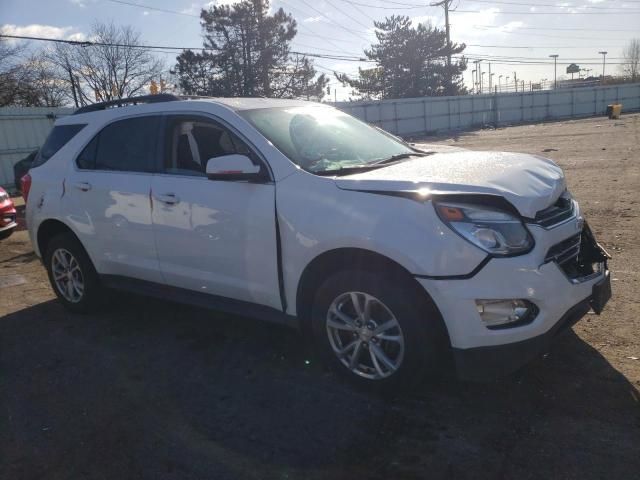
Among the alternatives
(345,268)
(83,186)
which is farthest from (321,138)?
(83,186)

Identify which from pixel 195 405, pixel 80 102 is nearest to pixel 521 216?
pixel 195 405

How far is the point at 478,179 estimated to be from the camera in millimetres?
3002

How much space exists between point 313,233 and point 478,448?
144cm

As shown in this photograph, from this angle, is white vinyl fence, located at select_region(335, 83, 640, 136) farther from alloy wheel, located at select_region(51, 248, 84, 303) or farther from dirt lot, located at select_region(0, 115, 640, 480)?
dirt lot, located at select_region(0, 115, 640, 480)

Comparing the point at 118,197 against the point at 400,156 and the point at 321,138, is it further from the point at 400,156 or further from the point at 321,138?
the point at 400,156

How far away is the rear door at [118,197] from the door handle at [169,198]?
0.17m

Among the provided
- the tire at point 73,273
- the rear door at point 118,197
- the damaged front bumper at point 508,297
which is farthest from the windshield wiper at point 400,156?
the tire at point 73,273

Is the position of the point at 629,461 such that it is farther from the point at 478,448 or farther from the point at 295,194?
the point at 295,194

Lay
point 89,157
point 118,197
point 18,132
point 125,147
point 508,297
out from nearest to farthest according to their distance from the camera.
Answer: point 508,297, point 118,197, point 125,147, point 89,157, point 18,132

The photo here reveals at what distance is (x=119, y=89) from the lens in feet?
154

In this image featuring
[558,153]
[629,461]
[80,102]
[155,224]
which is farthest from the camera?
[80,102]

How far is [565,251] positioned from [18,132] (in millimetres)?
20944

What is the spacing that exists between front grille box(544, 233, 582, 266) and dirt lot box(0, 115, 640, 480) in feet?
2.57

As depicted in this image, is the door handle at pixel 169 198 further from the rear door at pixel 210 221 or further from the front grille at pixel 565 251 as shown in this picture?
the front grille at pixel 565 251
